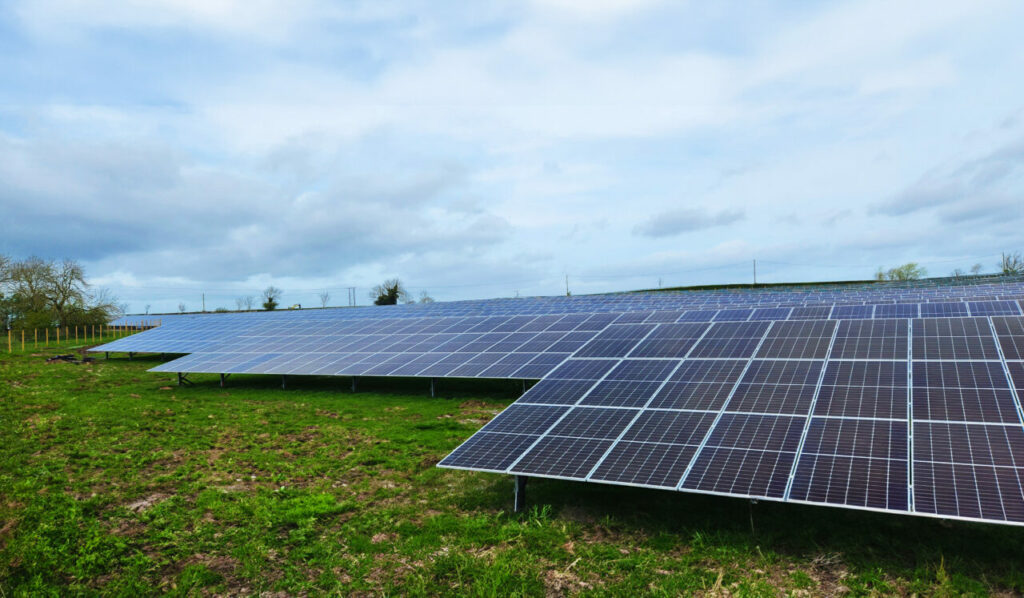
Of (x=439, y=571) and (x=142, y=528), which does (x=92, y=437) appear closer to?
(x=142, y=528)

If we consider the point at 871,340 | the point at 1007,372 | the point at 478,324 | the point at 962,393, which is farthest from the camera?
the point at 478,324

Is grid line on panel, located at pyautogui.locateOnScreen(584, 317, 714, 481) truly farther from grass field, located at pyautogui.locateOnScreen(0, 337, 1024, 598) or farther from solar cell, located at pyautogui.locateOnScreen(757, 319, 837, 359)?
solar cell, located at pyautogui.locateOnScreen(757, 319, 837, 359)

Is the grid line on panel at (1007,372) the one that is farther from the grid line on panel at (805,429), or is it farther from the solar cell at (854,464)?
the grid line on panel at (805,429)

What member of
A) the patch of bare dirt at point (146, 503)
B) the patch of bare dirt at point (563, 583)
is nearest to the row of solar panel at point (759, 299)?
the patch of bare dirt at point (563, 583)

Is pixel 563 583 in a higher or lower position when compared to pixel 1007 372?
lower

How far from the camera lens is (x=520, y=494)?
10.6 m

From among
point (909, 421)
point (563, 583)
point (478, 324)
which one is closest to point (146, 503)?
point (563, 583)

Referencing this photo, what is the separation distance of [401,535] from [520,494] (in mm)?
2190

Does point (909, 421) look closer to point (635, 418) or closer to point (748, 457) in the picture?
point (748, 457)

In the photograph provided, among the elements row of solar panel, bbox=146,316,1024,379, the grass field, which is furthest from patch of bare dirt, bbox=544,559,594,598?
row of solar panel, bbox=146,316,1024,379

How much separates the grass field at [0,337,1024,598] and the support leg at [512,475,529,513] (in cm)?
28

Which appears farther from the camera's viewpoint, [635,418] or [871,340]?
[871,340]

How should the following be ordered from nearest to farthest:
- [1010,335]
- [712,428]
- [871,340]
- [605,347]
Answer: [712,428]
[1010,335]
[871,340]
[605,347]

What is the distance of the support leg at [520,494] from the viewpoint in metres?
10.5
